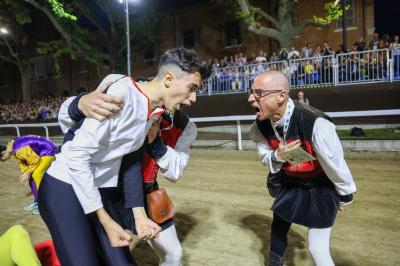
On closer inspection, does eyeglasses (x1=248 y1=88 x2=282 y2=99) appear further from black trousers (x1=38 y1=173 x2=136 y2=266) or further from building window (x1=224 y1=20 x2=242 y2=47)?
building window (x1=224 y1=20 x2=242 y2=47)

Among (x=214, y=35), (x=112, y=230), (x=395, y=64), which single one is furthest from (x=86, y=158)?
(x=214, y=35)

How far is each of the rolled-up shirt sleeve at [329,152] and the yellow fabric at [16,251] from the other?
6.52 feet

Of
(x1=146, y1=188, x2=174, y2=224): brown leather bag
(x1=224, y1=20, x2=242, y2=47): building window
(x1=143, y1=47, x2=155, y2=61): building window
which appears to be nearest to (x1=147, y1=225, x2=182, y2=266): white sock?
(x1=146, y1=188, x2=174, y2=224): brown leather bag

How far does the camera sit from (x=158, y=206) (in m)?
2.67

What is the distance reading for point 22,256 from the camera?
231 cm

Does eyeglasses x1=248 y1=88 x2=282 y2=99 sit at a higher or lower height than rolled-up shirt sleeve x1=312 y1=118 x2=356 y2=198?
higher

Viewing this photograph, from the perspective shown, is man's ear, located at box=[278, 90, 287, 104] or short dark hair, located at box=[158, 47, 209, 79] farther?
man's ear, located at box=[278, 90, 287, 104]

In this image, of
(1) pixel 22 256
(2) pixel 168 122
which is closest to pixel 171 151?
(2) pixel 168 122

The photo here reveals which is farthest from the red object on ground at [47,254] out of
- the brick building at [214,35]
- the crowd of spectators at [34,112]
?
the crowd of spectators at [34,112]

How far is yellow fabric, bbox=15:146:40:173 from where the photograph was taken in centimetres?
489

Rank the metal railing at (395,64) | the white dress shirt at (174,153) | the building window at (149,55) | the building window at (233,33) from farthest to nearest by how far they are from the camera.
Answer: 1. the building window at (149,55)
2. the building window at (233,33)
3. the metal railing at (395,64)
4. the white dress shirt at (174,153)

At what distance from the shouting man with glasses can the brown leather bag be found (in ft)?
3.00

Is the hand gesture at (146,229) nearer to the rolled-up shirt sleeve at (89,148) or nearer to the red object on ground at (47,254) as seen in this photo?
the rolled-up shirt sleeve at (89,148)

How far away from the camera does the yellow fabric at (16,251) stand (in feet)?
7.58
